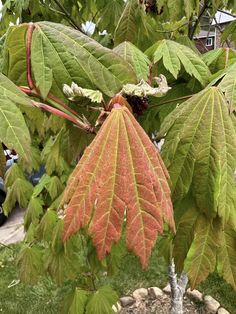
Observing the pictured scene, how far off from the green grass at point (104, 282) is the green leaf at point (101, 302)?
116cm

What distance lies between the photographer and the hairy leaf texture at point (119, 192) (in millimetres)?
691

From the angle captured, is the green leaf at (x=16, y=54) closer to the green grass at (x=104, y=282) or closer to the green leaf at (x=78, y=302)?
the green leaf at (x=78, y=302)

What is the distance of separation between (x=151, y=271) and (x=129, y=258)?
385 mm

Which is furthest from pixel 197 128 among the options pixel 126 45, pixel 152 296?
pixel 152 296

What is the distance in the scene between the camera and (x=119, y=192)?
0.71 m

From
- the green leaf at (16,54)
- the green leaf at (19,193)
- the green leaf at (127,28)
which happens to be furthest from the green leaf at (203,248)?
the green leaf at (19,193)

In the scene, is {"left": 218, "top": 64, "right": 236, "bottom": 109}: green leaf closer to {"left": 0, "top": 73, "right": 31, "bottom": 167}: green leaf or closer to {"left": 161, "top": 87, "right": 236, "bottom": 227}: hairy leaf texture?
{"left": 161, "top": 87, "right": 236, "bottom": 227}: hairy leaf texture

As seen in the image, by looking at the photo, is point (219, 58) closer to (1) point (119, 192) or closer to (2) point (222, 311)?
(1) point (119, 192)

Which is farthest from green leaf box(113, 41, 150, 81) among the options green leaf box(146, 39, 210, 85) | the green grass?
the green grass

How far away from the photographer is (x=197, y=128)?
93 centimetres

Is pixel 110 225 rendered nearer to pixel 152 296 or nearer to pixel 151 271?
pixel 152 296

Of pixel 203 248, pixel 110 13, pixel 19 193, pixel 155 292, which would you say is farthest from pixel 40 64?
pixel 155 292

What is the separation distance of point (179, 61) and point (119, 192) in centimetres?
65

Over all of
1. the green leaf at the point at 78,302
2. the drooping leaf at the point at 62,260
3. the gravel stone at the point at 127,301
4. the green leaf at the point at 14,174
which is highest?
the green leaf at the point at 14,174
